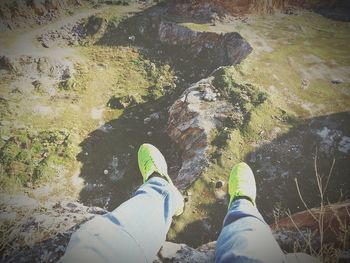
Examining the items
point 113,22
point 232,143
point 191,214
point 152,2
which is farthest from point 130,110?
point 152,2

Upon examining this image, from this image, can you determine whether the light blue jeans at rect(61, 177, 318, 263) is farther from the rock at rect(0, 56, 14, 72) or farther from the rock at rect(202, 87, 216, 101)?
the rock at rect(0, 56, 14, 72)

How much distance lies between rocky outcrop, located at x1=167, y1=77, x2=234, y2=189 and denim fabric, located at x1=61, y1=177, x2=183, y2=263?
2690 millimetres

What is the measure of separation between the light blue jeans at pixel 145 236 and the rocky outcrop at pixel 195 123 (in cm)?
282

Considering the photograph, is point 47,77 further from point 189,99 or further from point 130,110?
point 189,99

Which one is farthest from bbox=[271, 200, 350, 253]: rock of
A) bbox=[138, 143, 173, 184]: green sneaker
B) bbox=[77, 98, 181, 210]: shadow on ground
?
→ bbox=[77, 98, 181, 210]: shadow on ground

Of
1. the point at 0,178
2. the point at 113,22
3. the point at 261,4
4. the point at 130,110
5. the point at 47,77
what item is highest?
the point at 261,4

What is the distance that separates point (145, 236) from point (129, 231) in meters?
0.19

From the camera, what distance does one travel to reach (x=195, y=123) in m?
6.71

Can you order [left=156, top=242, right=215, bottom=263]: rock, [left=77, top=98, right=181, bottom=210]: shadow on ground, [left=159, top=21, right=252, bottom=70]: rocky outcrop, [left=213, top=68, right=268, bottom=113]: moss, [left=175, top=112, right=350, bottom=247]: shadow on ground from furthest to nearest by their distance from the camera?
[left=159, top=21, right=252, bottom=70]: rocky outcrop
[left=213, top=68, right=268, bottom=113]: moss
[left=77, top=98, right=181, bottom=210]: shadow on ground
[left=175, top=112, right=350, bottom=247]: shadow on ground
[left=156, top=242, right=215, bottom=263]: rock

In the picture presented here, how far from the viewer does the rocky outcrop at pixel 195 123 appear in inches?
235

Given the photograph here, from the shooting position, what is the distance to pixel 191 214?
17.0ft

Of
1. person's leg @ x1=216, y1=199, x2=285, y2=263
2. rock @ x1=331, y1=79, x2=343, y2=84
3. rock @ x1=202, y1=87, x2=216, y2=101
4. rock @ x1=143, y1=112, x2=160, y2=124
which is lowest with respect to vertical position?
rock @ x1=143, y1=112, x2=160, y2=124

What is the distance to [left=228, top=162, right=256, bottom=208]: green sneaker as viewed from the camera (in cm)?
350

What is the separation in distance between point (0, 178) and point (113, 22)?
785 cm
